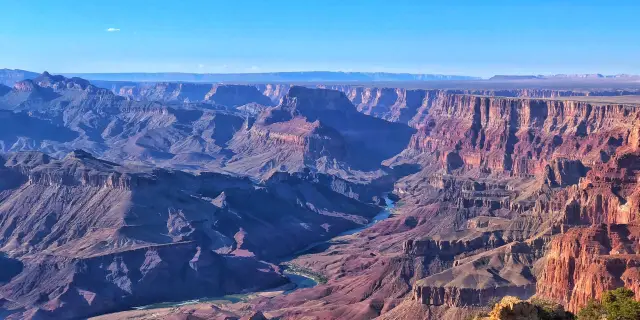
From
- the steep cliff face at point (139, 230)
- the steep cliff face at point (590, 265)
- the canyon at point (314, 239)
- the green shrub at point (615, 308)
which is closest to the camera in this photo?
the green shrub at point (615, 308)

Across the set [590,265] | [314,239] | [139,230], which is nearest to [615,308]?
[590,265]

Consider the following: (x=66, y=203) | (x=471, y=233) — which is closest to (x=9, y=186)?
(x=66, y=203)

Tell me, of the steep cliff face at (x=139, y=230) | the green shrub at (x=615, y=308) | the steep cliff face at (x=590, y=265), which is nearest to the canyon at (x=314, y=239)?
the steep cliff face at (x=590, y=265)

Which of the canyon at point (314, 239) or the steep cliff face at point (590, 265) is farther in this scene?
the canyon at point (314, 239)

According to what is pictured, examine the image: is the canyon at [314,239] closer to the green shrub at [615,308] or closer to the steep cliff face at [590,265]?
the steep cliff face at [590,265]

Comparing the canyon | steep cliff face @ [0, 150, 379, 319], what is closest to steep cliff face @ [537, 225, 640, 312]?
the canyon

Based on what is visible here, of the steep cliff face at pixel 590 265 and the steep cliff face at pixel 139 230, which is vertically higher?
the steep cliff face at pixel 590 265

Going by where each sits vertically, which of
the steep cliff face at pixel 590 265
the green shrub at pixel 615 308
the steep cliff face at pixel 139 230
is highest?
the green shrub at pixel 615 308

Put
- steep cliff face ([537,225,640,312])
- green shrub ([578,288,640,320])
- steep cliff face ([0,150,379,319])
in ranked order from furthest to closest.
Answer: steep cliff face ([0,150,379,319]), steep cliff face ([537,225,640,312]), green shrub ([578,288,640,320])

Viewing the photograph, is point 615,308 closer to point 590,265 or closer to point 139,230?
point 590,265

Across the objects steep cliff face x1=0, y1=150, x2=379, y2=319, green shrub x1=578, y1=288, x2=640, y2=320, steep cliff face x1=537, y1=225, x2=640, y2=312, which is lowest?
steep cliff face x1=0, y1=150, x2=379, y2=319

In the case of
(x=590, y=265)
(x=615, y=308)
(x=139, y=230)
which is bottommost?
(x=139, y=230)

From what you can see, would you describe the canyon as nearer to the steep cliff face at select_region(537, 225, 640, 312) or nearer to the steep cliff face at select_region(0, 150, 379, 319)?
the steep cliff face at select_region(537, 225, 640, 312)
